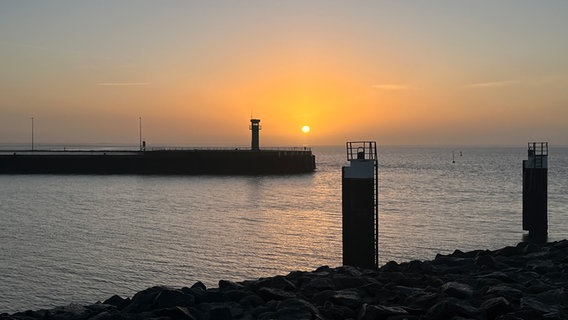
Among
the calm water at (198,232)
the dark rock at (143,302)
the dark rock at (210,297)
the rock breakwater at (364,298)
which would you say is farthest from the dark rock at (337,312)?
the calm water at (198,232)

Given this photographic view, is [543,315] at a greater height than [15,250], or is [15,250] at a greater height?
[543,315]

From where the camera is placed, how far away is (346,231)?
1642 cm

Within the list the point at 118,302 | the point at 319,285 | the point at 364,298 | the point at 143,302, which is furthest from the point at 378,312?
the point at 118,302

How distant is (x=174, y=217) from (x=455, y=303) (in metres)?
29.8

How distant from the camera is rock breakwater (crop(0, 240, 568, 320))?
406 inches

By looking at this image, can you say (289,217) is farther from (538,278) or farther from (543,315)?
(543,315)

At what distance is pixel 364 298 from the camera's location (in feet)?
38.4

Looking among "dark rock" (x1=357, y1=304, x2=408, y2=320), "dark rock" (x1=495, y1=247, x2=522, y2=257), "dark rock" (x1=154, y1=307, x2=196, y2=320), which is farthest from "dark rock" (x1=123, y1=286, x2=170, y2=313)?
"dark rock" (x1=495, y1=247, x2=522, y2=257)

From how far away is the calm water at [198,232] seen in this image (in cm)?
2139

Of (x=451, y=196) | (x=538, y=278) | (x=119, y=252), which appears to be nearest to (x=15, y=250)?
(x=119, y=252)

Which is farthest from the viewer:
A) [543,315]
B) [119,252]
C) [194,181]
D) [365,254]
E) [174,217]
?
[194,181]

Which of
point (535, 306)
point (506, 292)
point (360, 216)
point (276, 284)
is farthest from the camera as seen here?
point (360, 216)

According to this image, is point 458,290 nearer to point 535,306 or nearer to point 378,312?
point 535,306

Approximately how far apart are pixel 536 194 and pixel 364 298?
15941mm
